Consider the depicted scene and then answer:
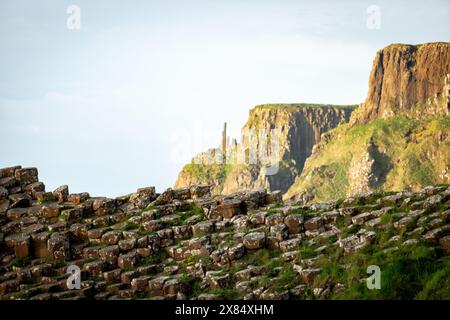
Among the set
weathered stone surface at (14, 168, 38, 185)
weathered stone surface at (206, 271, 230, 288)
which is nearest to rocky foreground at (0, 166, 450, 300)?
weathered stone surface at (206, 271, 230, 288)

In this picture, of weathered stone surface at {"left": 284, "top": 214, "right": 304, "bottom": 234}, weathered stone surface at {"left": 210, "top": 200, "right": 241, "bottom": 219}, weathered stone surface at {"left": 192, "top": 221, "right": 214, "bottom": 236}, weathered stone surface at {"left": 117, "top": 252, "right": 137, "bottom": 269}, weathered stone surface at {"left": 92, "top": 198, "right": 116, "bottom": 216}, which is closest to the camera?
weathered stone surface at {"left": 284, "top": 214, "right": 304, "bottom": 234}

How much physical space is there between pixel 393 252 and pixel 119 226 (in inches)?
561

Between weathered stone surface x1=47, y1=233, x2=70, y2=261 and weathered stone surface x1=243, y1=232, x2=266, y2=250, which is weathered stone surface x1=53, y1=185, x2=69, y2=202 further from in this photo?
weathered stone surface x1=243, y1=232, x2=266, y2=250

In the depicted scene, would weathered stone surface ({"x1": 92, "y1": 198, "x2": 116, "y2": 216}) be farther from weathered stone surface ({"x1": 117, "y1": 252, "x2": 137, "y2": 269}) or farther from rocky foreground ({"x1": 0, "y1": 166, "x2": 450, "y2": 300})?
weathered stone surface ({"x1": 117, "y1": 252, "x2": 137, "y2": 269})

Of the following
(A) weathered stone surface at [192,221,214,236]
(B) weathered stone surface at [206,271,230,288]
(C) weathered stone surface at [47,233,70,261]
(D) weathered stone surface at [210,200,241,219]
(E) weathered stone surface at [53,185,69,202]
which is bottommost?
(B) weathered stone surface at [206,271,230,288]

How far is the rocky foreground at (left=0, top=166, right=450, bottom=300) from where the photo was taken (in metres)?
28.8

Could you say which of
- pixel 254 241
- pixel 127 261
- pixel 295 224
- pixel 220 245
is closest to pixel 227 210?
pixel 220 245

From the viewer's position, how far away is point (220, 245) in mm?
33531

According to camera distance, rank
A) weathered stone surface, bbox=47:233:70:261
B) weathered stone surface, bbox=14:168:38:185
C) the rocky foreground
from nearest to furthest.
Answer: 1. the rocky foreground
2. weathered stone surface, bbox=47:233:70:261
3. weathered stone surface, bbox=14:168:38:185

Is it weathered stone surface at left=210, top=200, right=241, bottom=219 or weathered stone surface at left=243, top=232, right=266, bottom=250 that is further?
weathered stone surface at left=210, top=200, right=241, bottom=219

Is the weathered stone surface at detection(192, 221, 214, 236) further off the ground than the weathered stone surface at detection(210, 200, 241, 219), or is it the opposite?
the weathered stone surface at detection(210, 200, 241, 219)

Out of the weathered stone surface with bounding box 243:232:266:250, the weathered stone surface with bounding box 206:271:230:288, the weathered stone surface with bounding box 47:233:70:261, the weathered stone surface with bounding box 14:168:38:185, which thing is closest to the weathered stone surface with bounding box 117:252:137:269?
the weathered stone surface with bounding box 47:233:70:261

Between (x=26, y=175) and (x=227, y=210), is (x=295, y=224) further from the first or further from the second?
(x=26, y=175)

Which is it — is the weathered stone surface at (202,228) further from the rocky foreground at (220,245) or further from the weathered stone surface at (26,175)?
the weathered stone surface at (26,175)
